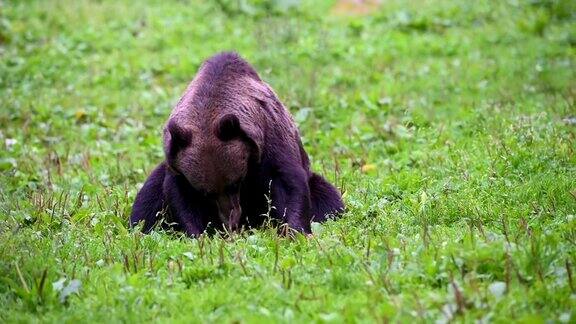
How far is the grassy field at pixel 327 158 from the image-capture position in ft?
19.4

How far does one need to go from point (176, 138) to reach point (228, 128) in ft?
1.50

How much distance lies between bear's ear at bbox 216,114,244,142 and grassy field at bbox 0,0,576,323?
2.90 feet

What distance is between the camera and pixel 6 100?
1314 cm

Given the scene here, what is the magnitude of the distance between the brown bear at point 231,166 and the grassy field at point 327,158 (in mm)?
304

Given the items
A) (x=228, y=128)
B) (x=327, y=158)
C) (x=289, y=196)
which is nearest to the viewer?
(x=228, y=128)

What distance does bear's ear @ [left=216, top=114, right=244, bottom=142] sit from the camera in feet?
24.3

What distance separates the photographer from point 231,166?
756 centimetres

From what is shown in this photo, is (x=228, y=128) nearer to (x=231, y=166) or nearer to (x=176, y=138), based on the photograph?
(x=231, y=166)

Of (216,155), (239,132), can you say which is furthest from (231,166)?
(239,132)

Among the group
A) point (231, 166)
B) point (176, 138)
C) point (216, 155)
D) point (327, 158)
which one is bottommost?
point (327, 158)

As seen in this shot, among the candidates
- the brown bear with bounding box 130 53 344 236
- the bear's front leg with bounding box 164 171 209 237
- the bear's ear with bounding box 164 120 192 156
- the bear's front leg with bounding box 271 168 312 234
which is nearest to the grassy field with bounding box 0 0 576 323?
the bear's front leg with bounding box 164 171 209 237

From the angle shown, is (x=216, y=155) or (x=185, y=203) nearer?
(x=216, y=155)

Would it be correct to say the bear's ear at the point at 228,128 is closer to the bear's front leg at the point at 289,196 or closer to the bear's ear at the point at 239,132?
the bear's ear at the point at 239,132

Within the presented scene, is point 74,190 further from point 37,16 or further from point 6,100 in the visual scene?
point 37,16
